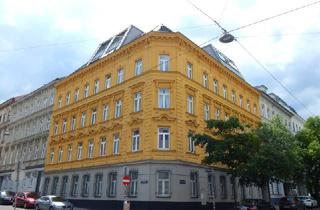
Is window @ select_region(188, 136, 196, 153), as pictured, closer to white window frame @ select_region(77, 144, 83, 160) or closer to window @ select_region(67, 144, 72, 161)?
white window frame @ select_region(77, 144, 83, 160)

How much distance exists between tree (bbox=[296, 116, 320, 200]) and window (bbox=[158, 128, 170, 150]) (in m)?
18.9

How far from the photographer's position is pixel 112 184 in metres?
29.0

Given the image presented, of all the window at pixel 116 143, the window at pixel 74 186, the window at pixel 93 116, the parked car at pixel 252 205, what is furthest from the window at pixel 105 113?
the parked car at pixel 252 205

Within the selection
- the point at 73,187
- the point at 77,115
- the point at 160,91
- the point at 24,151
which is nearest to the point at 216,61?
the point at 160,91

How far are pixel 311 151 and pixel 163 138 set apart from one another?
66.9 feet

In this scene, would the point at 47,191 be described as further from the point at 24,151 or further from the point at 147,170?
the point at 147,170

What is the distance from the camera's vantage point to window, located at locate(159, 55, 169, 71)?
1130 inches

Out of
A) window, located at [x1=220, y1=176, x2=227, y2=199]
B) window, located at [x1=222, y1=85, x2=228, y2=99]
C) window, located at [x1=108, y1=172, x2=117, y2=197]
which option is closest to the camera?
window, located at [x1=108, y1=172, x2=117, y2=197]

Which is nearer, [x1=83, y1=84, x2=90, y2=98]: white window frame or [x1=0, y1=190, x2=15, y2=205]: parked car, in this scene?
[x1=0, y1=190, x2=15, y2=205]: parked car

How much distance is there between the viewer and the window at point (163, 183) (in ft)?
82.8

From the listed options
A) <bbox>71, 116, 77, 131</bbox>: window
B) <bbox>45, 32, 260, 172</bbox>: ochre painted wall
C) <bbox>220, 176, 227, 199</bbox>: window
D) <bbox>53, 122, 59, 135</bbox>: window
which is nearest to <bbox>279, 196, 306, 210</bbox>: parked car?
<bbox>220, 176, 227, 199</bbox>: window

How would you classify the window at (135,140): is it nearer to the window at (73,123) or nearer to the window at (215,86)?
the window at (215,86)

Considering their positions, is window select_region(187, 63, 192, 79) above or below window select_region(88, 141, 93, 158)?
above

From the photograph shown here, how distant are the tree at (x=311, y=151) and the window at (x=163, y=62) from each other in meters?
19.5
